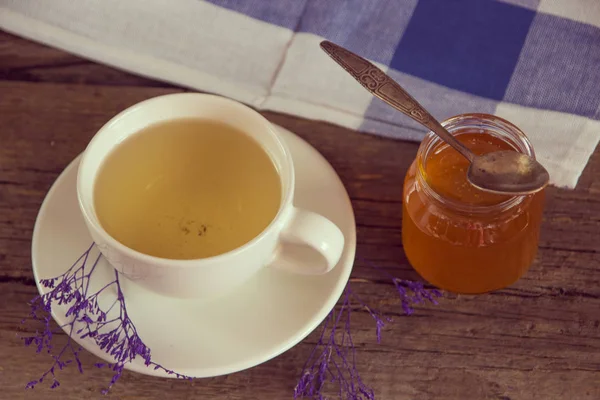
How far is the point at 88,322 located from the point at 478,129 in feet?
1.63

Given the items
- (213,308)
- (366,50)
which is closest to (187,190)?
(213,308)

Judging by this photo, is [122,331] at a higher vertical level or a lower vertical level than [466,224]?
lower

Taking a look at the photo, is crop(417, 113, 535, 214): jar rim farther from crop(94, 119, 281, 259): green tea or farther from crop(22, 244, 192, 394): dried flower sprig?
crop(22, 244, 192, 394): dried flower sprig

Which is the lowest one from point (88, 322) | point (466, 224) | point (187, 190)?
point (88, 322)

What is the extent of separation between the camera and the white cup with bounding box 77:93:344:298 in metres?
0.76

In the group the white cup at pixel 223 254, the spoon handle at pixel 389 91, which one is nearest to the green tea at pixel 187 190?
the white cup at pixel 223 254

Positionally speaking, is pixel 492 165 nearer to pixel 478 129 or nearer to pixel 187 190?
pixel 478 129

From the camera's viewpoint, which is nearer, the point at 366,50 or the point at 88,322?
the point at 88,322

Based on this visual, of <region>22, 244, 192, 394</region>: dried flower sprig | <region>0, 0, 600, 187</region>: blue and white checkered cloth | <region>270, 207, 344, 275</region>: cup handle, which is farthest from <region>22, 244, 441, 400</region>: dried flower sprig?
<region>0, 0, 600, 187</region>: blue and white checkered cloth

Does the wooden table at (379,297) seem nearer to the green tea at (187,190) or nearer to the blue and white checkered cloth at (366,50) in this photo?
the blue and white checkered cloth at (366,50)

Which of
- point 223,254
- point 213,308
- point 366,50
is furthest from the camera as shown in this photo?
point 366,50

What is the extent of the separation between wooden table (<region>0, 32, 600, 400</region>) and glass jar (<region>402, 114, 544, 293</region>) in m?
0.05

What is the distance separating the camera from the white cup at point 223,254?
0.76 metres

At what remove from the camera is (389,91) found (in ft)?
2.94
